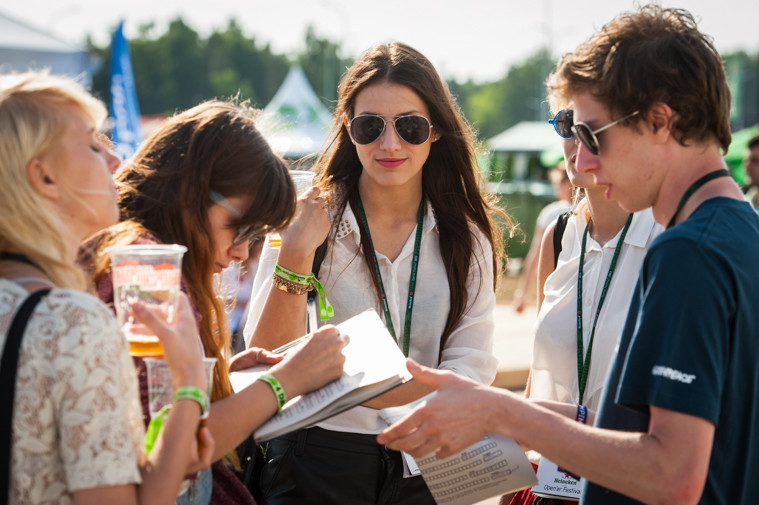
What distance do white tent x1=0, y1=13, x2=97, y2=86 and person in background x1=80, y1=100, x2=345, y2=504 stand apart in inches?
387

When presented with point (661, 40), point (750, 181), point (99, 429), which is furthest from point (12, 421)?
point (750, 181)

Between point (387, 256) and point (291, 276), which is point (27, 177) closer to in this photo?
point (291, 276)

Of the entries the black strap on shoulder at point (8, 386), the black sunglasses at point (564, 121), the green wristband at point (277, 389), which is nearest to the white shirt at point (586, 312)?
the black sunglasses at point (564, 121)

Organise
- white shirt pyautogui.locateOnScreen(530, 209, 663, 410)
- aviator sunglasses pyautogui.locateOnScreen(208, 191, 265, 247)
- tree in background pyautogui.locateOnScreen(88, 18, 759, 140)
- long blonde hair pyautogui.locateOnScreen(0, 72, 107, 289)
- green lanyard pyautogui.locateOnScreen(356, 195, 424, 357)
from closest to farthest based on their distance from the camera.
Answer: long blonde hair pyautogui.locateOnScreen(0, 72, 107, 289), aviator sunglasses pyautogui.locateOnScreen(208, 191, 265, 247), white shirt pyautogui.locateOnScreen(530, 209, 663, 410), green lanyard pyautogui.locateOnScreen(356, 195, 424, 357), tree in background pyautogui.locateOnScreen(88, 18, 759, 140)

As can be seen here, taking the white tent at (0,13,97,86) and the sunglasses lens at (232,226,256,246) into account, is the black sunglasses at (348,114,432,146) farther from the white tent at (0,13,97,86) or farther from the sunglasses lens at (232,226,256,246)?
the white tent at (0,13,97,86)

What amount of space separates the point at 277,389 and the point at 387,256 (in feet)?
3.79

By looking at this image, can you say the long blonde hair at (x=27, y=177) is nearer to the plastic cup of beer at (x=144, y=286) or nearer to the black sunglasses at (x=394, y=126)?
the plastic cup of beer at (x=144, y=286)

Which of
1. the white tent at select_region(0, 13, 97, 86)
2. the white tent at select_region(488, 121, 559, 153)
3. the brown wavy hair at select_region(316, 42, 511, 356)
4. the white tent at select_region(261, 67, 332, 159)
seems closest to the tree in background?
the white tent at select_region(488, 121, 559, 153)

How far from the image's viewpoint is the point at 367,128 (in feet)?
9.97

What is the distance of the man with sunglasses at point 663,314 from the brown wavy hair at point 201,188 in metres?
0.65

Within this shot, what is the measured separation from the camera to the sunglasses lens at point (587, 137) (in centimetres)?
195

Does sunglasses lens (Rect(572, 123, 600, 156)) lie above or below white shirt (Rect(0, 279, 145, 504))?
above

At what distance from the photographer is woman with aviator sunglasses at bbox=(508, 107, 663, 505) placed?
2756 mm

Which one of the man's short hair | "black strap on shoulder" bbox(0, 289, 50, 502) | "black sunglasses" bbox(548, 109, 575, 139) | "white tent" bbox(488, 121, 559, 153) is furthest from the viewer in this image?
"white tent" bbox(488, 121, 559, 153)
